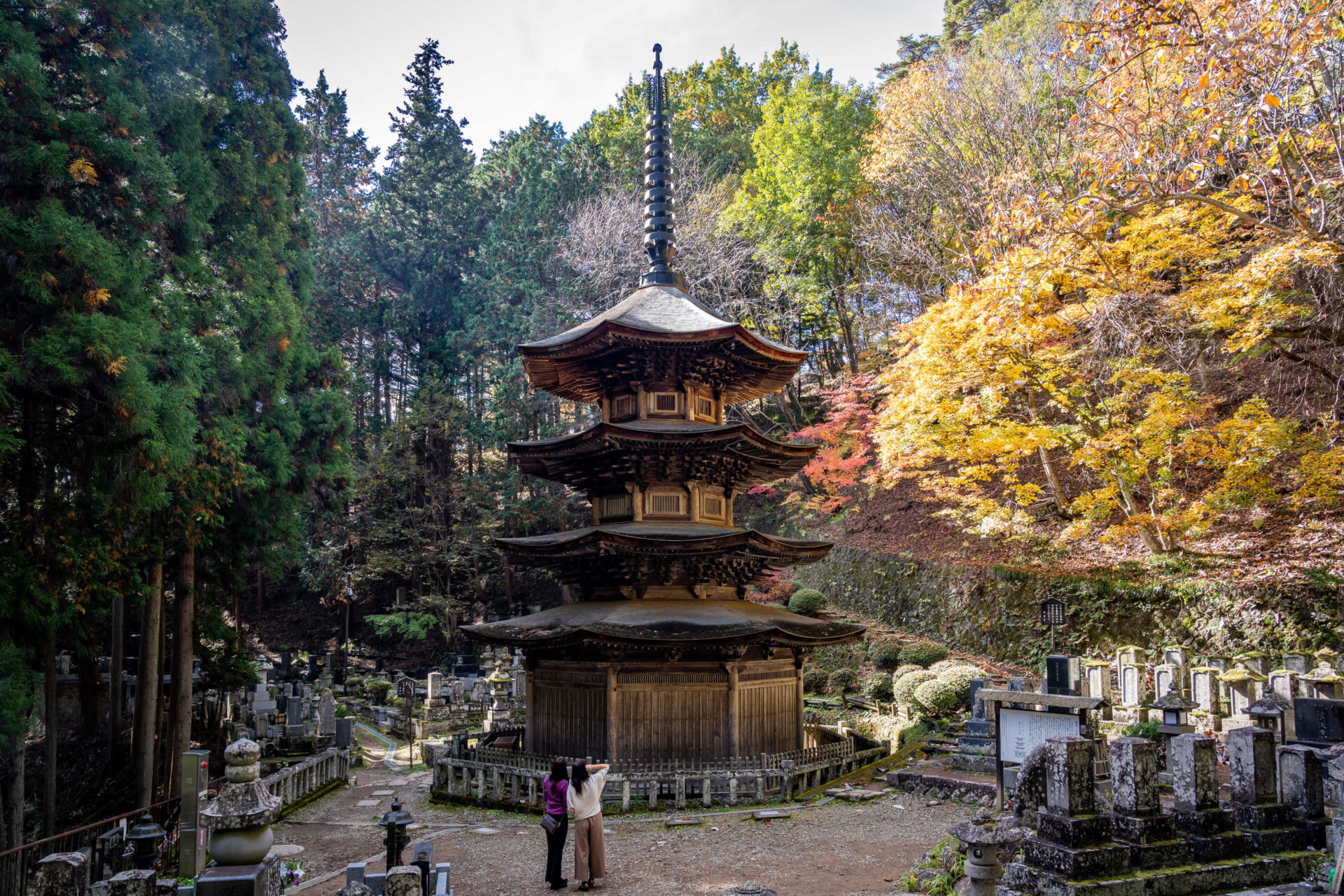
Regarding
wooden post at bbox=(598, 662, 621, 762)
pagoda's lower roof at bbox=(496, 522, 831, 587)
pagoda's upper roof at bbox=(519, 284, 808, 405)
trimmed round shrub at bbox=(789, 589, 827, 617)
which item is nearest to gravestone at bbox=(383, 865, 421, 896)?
wooden post at bbox=(598, 662, 621, 762)

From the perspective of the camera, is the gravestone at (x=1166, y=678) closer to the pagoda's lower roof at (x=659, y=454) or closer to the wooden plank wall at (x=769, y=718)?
the wooden plank wall at (x=769, y=718)

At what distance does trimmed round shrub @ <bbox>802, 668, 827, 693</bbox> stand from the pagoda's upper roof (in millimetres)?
11432

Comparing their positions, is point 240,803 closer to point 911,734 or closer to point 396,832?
point 396,832

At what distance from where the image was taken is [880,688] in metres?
21.1

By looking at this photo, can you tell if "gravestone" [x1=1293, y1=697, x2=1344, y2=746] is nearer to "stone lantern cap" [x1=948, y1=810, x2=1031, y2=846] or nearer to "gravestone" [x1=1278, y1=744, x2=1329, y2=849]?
"gravestone" [x1=1278, y1=744, x2=1329, y2=849]

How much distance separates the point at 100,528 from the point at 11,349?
3.22 m

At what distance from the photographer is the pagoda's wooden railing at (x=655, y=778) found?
1252cm

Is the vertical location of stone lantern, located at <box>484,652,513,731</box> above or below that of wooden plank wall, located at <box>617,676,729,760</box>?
below

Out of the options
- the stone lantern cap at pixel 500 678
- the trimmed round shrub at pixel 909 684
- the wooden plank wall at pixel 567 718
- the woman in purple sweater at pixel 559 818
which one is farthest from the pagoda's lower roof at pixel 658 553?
the stone lantern cap at pixel 500 678

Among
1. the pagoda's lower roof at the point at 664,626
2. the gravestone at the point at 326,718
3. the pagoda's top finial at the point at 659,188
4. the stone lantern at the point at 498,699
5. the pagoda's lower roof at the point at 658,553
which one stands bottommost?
the stone lantern at the point at 498,699

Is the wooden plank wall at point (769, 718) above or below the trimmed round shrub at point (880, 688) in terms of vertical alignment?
above

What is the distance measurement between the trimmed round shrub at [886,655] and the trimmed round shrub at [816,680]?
6.45ft

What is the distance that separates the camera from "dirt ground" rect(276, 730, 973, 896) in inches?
350

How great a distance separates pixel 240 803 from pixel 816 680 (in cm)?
2089
